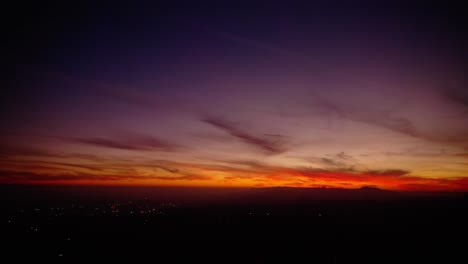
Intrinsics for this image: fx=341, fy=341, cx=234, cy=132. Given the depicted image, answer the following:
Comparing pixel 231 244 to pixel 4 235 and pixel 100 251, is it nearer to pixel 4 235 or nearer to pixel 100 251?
pixel 100 251

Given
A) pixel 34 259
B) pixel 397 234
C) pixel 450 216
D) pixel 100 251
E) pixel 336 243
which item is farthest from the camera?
pixel 450 216

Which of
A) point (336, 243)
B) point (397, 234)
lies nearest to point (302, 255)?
point (336, 243)

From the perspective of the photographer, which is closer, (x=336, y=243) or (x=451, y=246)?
(x=451, y=246)

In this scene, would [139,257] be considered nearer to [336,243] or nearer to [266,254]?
[266,254]

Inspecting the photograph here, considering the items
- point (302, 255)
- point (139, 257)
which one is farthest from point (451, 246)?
point (139, 257)

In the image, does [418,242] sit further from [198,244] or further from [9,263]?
[9,263]

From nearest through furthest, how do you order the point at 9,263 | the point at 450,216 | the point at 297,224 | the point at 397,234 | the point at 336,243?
the point at 9,263, the point at 336,243, the point at 397,234, the point at 297,224, the point at 450,216

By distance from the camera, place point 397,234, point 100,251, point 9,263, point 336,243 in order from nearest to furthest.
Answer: point 9,263
point 100,251
point 336,243
point 397,234

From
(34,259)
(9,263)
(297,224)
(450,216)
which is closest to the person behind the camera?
(9,263)

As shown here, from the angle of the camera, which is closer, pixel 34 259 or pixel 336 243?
pixel 34 259
